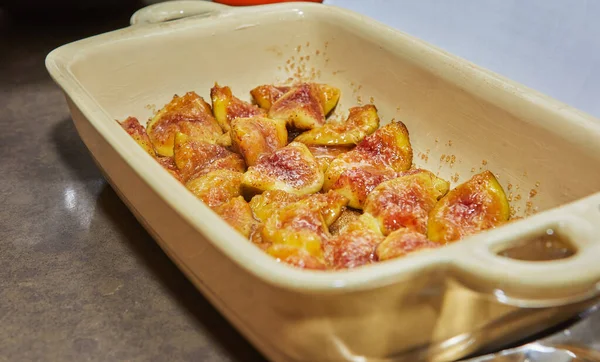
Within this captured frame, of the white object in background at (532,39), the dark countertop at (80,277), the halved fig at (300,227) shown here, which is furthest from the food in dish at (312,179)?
the white object in background at (532,39)

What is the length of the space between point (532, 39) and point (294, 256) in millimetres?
853

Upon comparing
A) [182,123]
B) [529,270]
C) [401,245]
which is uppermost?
[529,270]

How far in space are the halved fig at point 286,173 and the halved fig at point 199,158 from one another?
53 mm

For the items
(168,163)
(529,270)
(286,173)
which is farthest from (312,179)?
(529,270)

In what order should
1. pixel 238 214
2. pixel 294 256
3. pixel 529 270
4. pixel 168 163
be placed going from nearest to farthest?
pixel 529 270 → pixel 294 256 → pixel 238 214 → pixel 168 163

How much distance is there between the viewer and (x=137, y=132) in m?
1.03

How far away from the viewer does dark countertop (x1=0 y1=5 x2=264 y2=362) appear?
0.72 meters

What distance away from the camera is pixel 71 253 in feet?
2.88

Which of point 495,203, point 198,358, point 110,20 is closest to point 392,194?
point 495,203

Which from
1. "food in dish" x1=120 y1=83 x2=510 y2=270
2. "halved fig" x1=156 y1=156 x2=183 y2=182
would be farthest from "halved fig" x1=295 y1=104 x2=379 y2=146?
"halved fig" x1=156 y1=156 x2=183 y2=182

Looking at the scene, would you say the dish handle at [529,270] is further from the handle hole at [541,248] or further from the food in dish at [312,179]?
the food in dish at [312,179]

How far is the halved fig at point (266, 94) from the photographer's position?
45.9 inches

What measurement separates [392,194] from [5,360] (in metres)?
0.55

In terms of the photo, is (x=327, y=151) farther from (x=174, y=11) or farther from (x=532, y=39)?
(x=532, y=39)
